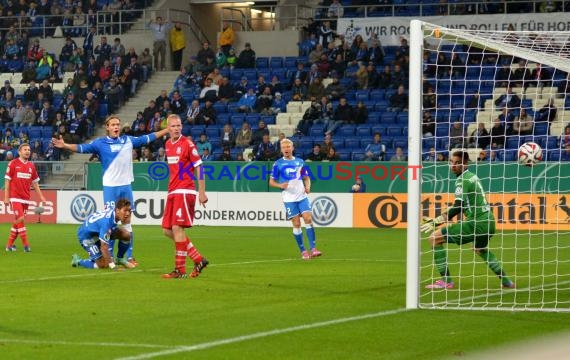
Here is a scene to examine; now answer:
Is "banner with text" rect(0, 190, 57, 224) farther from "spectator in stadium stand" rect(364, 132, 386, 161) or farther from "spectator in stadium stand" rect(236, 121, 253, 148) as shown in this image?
"spectator in stadium stand" rect(364, 132, 386, 161)

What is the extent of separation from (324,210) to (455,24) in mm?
9477


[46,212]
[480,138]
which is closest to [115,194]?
[480,138]

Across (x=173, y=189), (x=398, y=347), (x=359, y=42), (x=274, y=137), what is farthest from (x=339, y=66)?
(x=398, y=347)

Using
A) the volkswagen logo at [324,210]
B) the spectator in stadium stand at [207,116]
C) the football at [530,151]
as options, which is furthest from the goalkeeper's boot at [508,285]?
the spectator in stadium stand at [207,116]

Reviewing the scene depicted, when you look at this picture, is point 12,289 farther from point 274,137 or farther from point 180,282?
point 274,137

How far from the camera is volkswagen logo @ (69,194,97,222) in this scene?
33688 mm

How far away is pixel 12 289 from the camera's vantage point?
13.6 meters

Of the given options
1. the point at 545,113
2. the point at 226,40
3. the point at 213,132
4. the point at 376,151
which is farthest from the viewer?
the point at 226,40

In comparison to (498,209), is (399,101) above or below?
above

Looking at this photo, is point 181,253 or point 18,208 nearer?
point 181,253

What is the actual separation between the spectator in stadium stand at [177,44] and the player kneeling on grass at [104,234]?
85.5 feet

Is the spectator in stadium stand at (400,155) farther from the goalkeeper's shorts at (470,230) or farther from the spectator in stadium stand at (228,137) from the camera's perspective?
the goalkeeper's shorts at (470,230)

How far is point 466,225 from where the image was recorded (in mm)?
13852

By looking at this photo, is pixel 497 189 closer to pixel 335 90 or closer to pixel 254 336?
pixel 335 90
